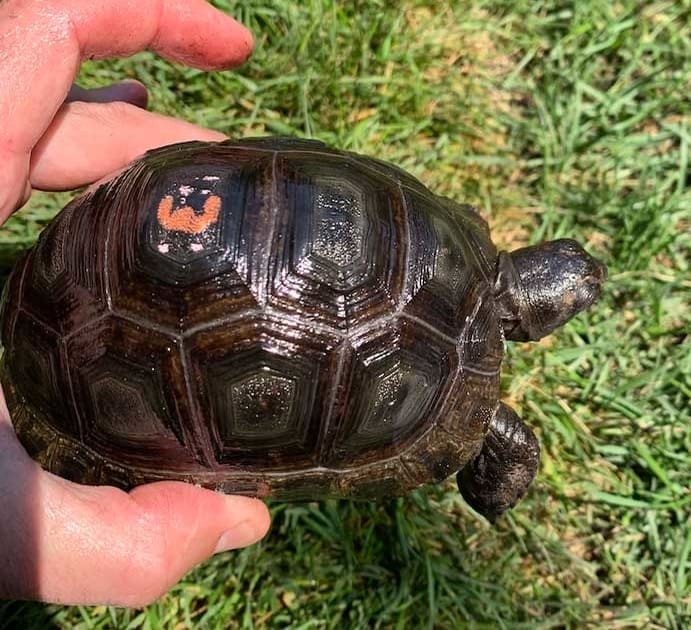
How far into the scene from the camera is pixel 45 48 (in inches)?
96.4

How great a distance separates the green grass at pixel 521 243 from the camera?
3.32 meters

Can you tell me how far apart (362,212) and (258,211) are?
0.33 m

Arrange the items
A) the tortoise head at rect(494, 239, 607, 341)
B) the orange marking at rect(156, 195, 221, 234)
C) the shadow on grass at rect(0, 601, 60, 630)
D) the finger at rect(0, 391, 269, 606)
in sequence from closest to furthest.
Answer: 1. the finger at rect(0, 391, 269, 606)
2. the orange marking at rect(156, 195, 221, 234)
3. the tortoise head at rect(494, 239, 607, 341)
4. the shadow on grass at rect(0, 601, 60, 630)

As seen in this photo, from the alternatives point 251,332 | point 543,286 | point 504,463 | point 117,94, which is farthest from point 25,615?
point 543,286

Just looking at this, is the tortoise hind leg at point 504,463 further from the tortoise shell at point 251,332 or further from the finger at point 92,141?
the finger at point 92,141

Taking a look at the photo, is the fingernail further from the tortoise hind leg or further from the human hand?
the tortoise hind leg

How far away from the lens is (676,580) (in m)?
3.41

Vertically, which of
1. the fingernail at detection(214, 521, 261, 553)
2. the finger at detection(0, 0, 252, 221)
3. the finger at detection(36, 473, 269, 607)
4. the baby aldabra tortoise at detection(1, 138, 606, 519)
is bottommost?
the fingernail at detection(214, 521, 261, 553)

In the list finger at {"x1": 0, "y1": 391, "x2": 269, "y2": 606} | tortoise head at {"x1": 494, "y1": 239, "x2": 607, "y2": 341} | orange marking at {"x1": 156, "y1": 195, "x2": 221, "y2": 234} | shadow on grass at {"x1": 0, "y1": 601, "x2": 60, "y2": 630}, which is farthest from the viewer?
shadow on grass at {"x1": 0, "y1": 601, "x2": 60, "y2": 630}

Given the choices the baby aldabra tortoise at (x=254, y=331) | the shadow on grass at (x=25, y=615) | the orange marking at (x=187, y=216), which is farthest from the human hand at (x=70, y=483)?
the shadow on grass at (x=25, y=615)

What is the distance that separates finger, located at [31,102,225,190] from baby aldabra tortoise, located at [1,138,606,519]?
16.3 inches

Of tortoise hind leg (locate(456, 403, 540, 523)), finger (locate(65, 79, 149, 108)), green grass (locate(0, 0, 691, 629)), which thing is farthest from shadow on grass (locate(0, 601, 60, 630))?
finger (locate(65, 79, 149, 108))

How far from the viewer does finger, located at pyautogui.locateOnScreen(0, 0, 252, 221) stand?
240 cm

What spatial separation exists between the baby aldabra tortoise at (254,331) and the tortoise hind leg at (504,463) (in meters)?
0.21
